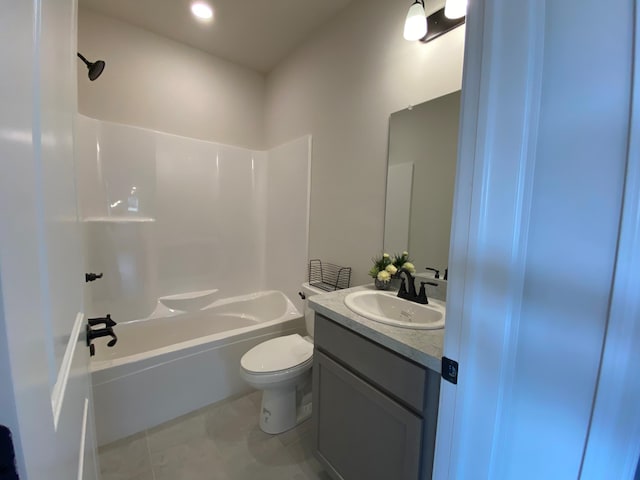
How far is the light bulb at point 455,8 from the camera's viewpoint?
1212mm

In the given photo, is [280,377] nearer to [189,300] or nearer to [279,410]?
[279,410]

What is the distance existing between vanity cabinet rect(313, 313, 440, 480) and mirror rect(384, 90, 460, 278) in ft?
2.13

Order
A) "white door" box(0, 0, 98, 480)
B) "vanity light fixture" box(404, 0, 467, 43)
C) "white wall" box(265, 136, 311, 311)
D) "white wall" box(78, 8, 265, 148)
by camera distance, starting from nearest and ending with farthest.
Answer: "white door" box(0, 0, 98, 480)
"vanity light fixture" box(404, 0, 467, 43)
"white wall" box(78, 8, 265, 148)
"white wall" box(265, 136, 311, 311)

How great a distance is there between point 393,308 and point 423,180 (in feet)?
2.41

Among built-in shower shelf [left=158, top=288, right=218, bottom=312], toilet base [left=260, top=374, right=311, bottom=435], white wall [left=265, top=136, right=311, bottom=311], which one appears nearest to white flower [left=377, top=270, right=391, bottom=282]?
toilet base [left=260, top=374, right=311, bottom=435]

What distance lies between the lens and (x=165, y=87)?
239 centimetres

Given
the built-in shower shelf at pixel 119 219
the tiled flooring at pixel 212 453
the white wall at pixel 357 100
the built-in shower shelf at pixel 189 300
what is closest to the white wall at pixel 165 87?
the white wall at pixel 357 100

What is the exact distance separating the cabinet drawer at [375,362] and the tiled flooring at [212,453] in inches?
29.7

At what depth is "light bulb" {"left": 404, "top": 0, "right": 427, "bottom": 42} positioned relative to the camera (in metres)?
1.32

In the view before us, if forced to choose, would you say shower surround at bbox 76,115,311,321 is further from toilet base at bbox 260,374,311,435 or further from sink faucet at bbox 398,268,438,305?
sink faucet at bbox 398,268,438,305

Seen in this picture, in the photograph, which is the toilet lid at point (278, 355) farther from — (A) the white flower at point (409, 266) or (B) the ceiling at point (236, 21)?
(B) the ceiling at point (236, 21)

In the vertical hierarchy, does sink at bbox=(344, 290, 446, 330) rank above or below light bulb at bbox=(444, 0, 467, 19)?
below

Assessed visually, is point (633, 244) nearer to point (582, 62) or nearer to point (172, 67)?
point (582, 62)

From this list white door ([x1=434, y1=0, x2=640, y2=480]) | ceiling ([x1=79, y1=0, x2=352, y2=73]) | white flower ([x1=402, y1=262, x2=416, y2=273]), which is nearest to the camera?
white door ([x1=434, y1=0, x2=640, y2=480])
